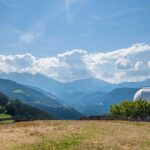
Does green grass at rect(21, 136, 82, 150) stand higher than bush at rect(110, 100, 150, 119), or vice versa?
bush at rect(110, 100, 150, 119)

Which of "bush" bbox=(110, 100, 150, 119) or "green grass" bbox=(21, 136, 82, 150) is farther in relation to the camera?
"bush" bbox=(110, 100, 150, 119)

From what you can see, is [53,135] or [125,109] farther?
[125,109]

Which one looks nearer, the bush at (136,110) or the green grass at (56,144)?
the green grass at (56,144)

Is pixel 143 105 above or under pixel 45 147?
above

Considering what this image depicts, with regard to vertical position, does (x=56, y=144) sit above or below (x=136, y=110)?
below

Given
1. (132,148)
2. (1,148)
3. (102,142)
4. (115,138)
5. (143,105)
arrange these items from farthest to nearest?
1. (143,105)
2. (115,138)
3. (102,142)
4. (132,148)
5. (1,148)

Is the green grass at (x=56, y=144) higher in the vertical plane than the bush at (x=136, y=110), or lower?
lower

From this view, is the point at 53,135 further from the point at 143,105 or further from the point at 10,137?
the point at 143,105

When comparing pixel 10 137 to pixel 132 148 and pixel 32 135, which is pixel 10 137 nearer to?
pixel 32 135

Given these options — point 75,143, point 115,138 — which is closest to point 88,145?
point 75,143

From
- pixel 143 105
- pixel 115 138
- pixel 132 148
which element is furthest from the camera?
pixel 143 105

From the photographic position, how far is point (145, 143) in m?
41.2

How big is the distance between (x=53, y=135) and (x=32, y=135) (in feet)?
8.41

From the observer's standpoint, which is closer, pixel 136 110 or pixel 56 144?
pixel 56 144
